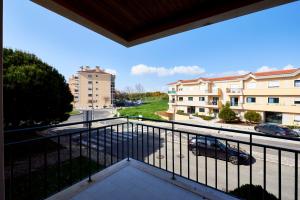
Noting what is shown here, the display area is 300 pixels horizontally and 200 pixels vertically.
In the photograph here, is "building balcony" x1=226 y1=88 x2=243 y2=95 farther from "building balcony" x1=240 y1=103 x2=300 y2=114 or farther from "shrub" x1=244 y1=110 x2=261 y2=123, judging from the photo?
"shrub" x1=244 y1=110 x2=261 y2=123

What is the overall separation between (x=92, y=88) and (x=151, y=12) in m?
36.2

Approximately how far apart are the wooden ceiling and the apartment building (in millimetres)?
16546

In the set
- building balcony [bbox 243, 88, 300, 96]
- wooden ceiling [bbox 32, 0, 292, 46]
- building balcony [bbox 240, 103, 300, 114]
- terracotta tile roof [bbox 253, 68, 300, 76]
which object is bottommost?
building balcony [bbox 240, 103, 300, 114]

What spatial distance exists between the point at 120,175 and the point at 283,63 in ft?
80.3

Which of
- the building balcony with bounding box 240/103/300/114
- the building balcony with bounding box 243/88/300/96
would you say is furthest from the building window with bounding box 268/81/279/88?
the building balcony with bounding box 240/103/300/114

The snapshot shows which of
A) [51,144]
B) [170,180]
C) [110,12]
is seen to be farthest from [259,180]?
[51,144]

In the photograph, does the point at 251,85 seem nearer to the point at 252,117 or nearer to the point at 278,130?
the point at 252,117

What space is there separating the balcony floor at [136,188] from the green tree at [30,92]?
261 inches

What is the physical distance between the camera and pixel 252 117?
14.7 m

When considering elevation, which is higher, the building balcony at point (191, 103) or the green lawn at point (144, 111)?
the building balcony at point (191, 103)

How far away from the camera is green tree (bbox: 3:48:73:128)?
6367mm

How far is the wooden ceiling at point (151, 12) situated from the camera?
152 cm

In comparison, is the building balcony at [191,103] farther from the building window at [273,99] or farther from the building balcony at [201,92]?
the building window at [273,99]

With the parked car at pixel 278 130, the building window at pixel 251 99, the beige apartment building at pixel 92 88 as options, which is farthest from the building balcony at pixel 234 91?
the beige apartment building at pixel 92 88
